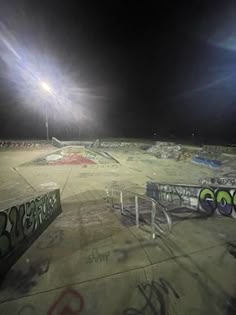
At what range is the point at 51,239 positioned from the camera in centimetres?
723

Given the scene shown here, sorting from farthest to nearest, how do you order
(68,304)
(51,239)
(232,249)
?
(51,239)
(232,249)
(68,304)

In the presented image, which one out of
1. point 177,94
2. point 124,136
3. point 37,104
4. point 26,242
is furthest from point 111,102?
point 26,242

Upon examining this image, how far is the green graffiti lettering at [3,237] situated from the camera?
544cm

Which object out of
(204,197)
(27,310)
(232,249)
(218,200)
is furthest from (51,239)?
(218,200)

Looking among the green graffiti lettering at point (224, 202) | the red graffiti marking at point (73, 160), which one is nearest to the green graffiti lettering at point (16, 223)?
the green graffiti lettering at point (224, 202)

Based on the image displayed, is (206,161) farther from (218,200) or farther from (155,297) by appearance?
(155,297)

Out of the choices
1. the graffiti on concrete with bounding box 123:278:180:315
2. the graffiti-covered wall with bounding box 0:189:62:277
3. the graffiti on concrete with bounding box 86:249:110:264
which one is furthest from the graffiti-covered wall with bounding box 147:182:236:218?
the graffiti-covered wall with bounding box 0:189:62:277

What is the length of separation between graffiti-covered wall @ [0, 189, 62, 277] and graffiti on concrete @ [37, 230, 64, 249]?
342 millimetres

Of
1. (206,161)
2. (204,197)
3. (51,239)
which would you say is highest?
(206,161)

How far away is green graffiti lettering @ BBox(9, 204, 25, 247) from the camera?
5953 millimetres

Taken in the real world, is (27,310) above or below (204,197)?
below

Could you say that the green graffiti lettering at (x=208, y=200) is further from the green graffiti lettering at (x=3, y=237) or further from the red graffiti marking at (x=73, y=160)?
the red graffiti marking at (x=73, y=160)

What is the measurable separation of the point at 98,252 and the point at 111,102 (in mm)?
59425

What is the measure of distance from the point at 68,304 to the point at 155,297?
1977 millimetres
